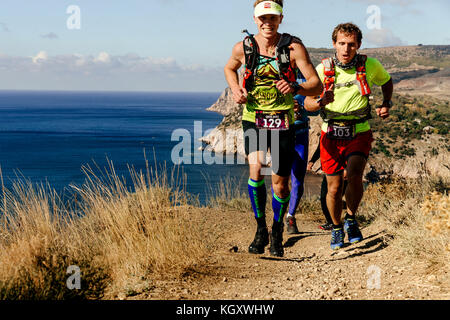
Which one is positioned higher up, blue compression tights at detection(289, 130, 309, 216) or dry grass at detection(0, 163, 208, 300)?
blue compression tights at detection(289, 130, 309, 216)

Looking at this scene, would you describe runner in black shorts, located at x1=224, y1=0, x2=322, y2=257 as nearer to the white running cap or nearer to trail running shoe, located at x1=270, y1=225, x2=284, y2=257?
the white running cap

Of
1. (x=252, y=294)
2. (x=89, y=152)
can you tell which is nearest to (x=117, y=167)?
(x=89, y=152)

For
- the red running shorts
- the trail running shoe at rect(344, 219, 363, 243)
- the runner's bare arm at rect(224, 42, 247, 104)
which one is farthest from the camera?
the trail running shoe at rect(344, 219, 363, 243)

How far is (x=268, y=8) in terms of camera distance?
394 cm

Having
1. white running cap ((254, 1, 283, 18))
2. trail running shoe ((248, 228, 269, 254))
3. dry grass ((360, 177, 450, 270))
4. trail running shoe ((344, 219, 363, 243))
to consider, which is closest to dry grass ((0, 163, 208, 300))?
trail running shoe ((248, 228, 269, 254))

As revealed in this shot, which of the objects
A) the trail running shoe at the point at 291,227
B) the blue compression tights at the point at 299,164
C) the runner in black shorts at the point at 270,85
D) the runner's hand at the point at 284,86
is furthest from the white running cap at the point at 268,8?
the trail running shoe at the point at 291,227

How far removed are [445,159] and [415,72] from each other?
119 m

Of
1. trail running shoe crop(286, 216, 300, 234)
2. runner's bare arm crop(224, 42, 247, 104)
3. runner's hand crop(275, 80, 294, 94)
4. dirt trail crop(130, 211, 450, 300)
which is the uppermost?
runner's bare arm crop(224, 42, 247, 104)

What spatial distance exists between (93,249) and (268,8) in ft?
8.13

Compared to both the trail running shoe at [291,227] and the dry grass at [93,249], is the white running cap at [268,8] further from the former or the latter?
the trail running shoe at [291,227]

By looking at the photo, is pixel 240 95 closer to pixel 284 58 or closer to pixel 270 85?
pixel 270 85

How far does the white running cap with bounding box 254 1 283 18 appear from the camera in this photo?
3.94 meters

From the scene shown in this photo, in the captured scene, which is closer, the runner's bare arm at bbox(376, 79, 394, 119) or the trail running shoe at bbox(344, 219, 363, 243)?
the runner's bare arm at bbox(376, 79, 394, 119)

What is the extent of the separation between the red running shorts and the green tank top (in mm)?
732
